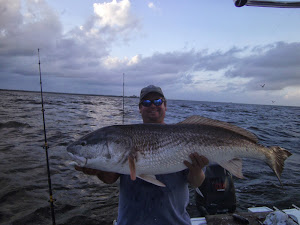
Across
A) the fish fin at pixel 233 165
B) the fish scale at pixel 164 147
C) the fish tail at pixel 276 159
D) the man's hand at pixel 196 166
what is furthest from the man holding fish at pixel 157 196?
the fish tail at pixel 276 159

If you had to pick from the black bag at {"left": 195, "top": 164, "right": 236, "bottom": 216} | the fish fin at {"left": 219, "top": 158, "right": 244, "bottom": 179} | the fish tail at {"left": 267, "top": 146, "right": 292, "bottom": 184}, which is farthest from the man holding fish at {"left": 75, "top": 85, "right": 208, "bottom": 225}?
the black bag at {"left": 195, "top": 164, "right": 236, "bottom": 216}

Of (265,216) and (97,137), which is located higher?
(97,137)

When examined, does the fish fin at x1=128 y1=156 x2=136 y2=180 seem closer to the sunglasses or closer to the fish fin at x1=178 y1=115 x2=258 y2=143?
the fish fin at x1=178 y1=115 x2=258 y2=143

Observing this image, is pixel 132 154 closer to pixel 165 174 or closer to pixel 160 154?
pixel 160 154

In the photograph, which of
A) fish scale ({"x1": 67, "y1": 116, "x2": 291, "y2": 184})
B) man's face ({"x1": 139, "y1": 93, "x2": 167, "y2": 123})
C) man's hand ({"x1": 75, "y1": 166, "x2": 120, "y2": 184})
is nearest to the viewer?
fish scale ({"x1": 67, "y1": 116, "x2": 291, "y2": 184})

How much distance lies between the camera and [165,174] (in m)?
3.08

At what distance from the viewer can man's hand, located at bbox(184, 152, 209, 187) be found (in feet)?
9.70

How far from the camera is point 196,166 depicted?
117 inches

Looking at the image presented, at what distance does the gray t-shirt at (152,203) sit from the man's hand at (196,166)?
0.21 metres

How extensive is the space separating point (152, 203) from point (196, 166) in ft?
2.59

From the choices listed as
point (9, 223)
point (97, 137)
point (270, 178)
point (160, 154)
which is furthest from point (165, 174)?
point (270, 178)

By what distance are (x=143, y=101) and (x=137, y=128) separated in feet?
2.54

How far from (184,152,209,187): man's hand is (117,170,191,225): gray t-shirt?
0.21 meters

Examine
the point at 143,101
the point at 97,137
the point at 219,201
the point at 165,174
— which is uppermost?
the point at 143,101
